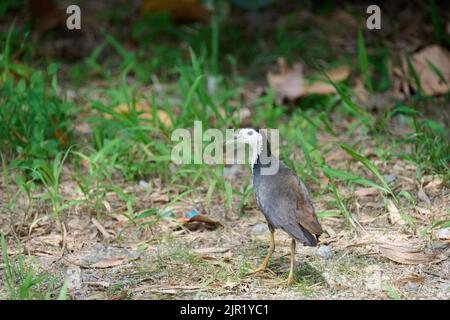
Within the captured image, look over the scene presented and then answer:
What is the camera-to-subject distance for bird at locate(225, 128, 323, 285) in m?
3.96

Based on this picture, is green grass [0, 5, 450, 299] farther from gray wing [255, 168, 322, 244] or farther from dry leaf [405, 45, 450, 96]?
gray wing [255, 168, 322, 244]

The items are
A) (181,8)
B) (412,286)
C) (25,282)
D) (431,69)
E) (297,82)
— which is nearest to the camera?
(25,282)

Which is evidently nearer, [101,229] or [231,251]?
[231,251]

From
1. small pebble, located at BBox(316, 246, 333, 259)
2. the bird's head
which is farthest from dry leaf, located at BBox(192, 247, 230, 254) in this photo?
the bird's head

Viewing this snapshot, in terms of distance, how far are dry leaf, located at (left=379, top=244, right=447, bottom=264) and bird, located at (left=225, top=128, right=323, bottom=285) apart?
1.60 ft

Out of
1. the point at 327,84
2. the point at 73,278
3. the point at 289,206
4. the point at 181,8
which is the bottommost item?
the point at 73,278

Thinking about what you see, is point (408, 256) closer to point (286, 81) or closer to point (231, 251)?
point (231, 251)

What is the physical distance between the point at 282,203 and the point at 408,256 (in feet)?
2.65

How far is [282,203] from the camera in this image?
13.4ft

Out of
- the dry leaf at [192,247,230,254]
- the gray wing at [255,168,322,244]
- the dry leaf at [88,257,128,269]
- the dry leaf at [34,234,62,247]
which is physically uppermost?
the gray wing at [255,168,322,244]

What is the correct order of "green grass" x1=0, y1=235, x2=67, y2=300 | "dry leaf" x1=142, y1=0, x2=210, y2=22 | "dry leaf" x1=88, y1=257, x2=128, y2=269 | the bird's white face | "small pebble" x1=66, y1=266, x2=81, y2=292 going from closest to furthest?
"green grass" x1=0, y1=235, x2=67, y2=300 < "small pebble" x1=66, y1=266, x2=81, y2=292 < "dry leaf" x1=88, y1=257, x2=128, y2=269 < the bird's white face < "dry leaf" x1=142, y1=0, x2=210, y2=22

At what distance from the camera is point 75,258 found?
4.46 m

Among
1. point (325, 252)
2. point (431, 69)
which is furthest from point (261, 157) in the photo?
point (431, 69)

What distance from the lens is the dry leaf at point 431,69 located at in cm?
623
